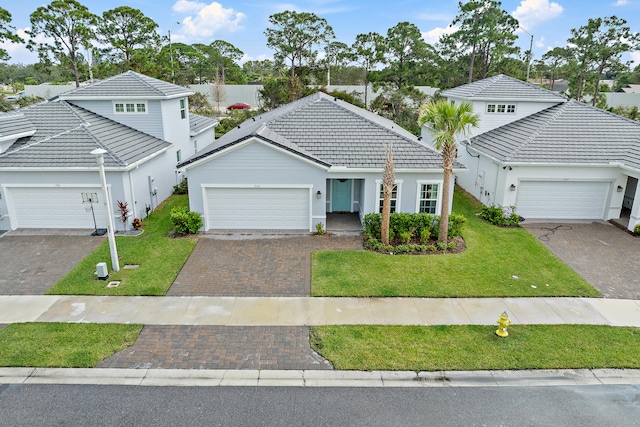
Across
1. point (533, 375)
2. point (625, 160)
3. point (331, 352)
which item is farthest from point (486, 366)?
point (625, 160)

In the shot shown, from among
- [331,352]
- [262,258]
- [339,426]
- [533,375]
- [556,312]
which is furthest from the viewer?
[262,258]

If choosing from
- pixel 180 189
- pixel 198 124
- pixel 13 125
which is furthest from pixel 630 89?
pixel 13 125

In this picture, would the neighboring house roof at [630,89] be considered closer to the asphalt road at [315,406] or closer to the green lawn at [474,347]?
the green lawn at [474,347]

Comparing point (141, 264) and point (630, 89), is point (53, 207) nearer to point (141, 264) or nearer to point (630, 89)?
point (141, 264)

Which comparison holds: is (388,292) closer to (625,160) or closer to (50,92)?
(625,160)

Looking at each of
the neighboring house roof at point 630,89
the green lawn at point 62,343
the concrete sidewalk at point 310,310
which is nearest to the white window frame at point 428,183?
the concrete sidewalk at point 310,310

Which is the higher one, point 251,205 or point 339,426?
point 251,205
